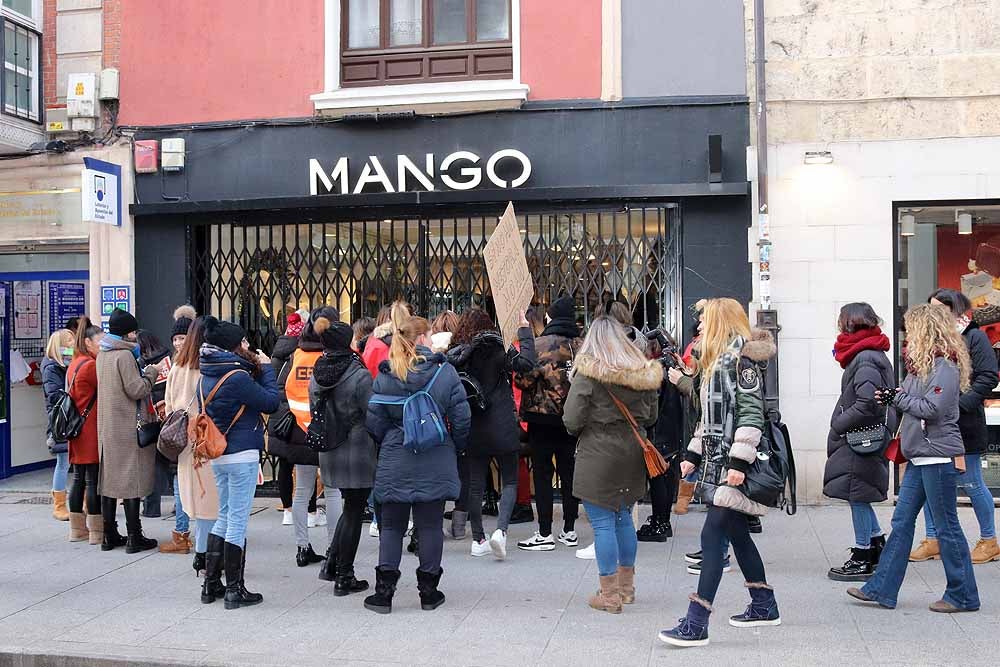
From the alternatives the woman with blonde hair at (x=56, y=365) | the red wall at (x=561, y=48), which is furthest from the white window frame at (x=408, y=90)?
the woman with blonde hair at (x=56, y=365)

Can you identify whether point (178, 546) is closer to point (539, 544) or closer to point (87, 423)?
point (87, 423)

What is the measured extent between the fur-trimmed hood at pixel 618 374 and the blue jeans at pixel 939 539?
1.63 metres

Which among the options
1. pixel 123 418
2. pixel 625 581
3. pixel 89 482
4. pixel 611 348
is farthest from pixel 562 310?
pixel 89 482

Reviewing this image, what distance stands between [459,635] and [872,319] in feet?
10.6

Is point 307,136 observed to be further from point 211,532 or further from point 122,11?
point 211,532

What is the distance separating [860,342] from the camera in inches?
259

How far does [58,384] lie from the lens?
9273 millimetres

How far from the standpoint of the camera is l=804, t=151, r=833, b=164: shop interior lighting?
9398mm

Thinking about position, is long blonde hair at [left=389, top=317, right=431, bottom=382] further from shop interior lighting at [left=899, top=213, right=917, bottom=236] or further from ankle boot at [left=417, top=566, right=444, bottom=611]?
shop interior lighting at [left=899, top=213, right=917, bottom=236]

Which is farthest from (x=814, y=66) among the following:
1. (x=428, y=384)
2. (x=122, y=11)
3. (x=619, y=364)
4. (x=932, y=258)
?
(x=122, y=11)

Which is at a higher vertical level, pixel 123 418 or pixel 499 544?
pixel 123 418

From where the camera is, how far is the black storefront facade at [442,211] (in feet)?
31.9

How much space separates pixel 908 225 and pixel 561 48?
145 inches

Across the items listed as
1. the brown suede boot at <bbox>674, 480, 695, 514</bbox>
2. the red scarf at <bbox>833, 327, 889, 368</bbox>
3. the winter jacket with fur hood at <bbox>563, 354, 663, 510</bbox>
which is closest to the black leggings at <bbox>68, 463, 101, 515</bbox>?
the winter jacket with fur hood at <bbox>563, 354, 663, 510</bbox>
